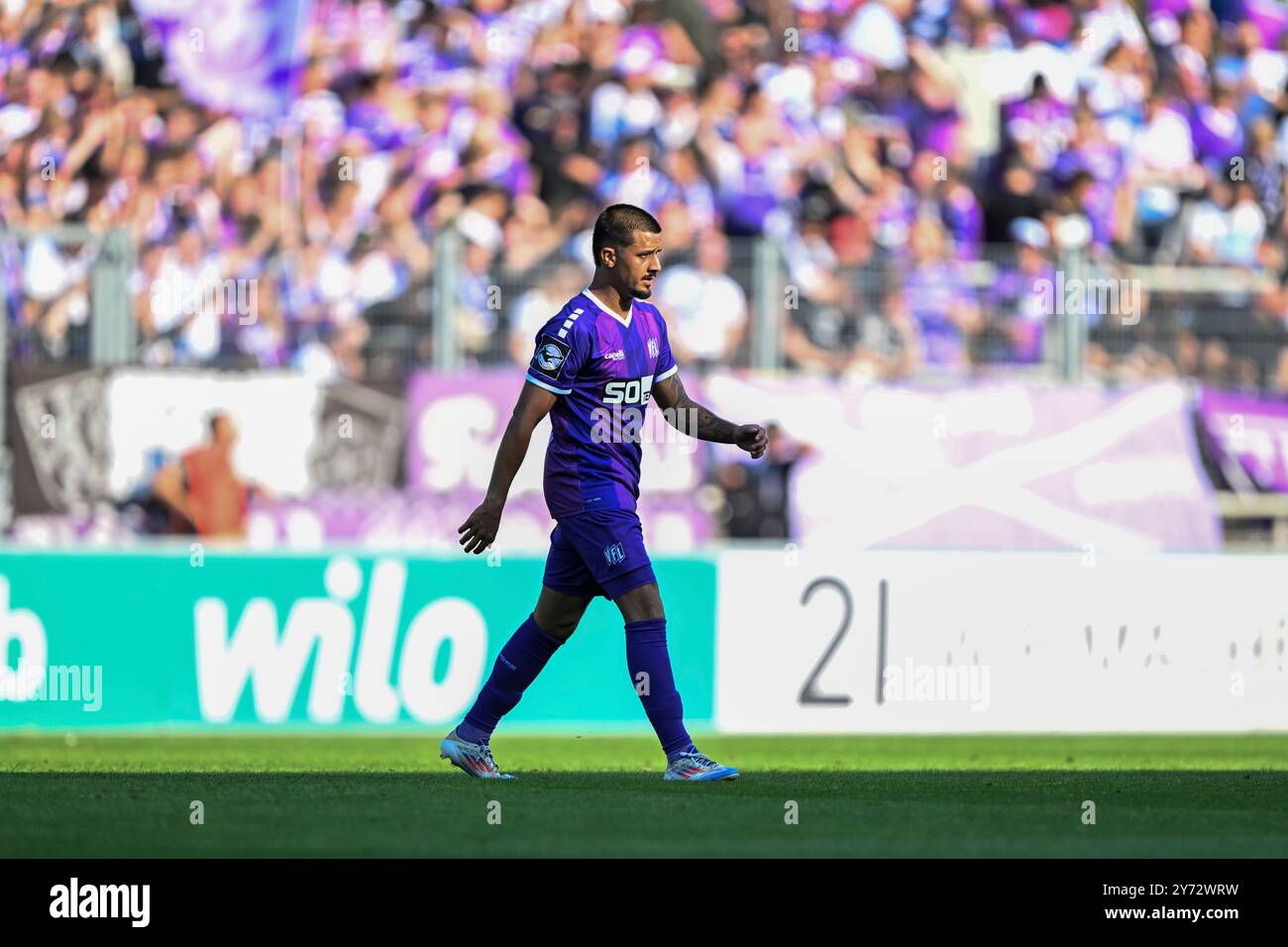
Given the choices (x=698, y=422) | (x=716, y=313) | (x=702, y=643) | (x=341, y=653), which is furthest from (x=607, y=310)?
(x=716, y=313)

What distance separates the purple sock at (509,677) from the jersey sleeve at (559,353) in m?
1.07

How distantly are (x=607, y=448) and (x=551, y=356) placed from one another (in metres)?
0.45

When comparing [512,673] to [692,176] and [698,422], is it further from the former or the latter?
[692,176]

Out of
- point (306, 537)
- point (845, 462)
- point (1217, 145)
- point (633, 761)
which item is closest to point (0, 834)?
point (633, 761)

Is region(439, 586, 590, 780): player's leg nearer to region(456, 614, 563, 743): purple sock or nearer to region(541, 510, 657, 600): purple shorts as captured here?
region(456, 614, 563, 743): purple sock

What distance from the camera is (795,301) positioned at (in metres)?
16.4

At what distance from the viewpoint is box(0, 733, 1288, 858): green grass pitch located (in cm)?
691

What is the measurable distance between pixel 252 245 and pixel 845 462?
188 inches

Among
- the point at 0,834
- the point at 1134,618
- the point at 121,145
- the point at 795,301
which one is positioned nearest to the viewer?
the point at 0,834

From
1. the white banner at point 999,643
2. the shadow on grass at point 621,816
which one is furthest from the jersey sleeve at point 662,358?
the white banner at point 999,643

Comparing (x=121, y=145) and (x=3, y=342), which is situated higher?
(x=121, y=145)

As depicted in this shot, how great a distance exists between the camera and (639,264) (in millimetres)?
8633

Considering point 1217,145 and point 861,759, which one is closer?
point 861,759

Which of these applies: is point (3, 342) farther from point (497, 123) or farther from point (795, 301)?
point (795, 301)
